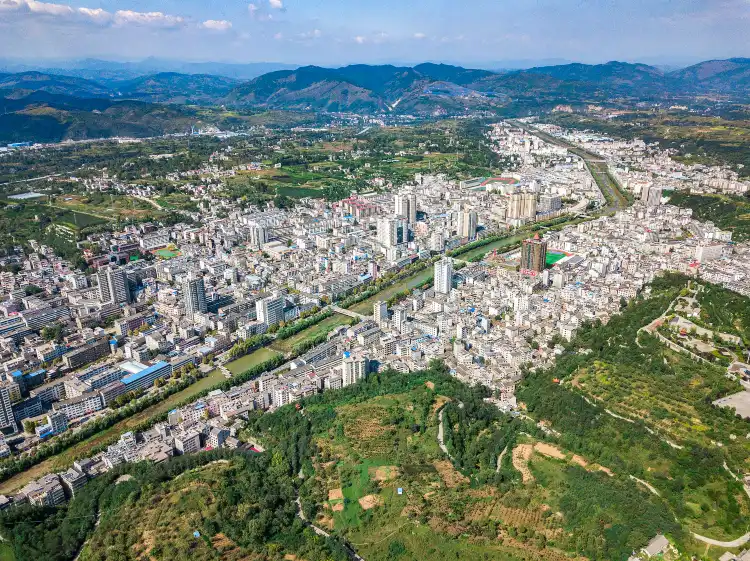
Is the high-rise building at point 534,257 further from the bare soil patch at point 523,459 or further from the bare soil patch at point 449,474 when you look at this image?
the bare soil patch at point 449,474

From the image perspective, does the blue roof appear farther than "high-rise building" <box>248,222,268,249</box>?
No

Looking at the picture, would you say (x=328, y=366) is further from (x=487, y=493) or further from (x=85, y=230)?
(x=85, y=230)

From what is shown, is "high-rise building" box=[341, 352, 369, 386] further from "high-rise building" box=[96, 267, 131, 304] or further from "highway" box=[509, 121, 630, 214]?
"highway" box=[509, 121, 630, 214]

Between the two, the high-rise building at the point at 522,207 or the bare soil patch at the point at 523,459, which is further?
the high-rise building at the point at 522,207

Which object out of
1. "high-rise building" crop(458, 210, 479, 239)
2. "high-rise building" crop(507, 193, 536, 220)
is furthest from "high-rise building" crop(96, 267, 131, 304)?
"high-rise building" crop(507, 193, 536, 220)

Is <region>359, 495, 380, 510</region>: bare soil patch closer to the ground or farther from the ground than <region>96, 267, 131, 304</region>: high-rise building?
closer to the ground

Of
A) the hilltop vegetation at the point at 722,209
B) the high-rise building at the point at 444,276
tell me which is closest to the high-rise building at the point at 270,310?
the high-rise building at the point at 444,276

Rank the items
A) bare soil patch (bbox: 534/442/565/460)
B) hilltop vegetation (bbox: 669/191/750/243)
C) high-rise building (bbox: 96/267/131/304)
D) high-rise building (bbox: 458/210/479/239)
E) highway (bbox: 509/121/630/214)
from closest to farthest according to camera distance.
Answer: bare soil patch (bbox: 534/442/565/460), high-rise building (bbox: 96/267/131/304), hilltop vegetation (bbox: 669/191/750/243), high-rise building (bbox: 458/210/479/239), highway (bbox: 509/121/630/214)
